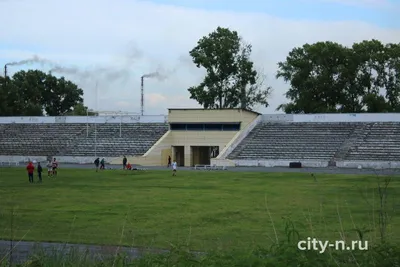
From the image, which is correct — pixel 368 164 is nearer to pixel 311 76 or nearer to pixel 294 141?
pixel 294 141

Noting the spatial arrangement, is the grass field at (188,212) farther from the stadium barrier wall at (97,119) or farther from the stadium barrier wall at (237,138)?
the stadium barrier wall at (97,119)

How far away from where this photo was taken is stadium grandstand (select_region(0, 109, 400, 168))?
62812 millimetres

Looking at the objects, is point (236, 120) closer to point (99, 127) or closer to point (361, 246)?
point (99, 127)

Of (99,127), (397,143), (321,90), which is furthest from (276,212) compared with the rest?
(321,90)

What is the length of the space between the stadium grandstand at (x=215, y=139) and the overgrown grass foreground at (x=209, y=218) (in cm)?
2448

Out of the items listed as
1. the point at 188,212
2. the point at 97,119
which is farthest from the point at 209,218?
the point at 97,119

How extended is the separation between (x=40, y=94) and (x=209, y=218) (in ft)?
336

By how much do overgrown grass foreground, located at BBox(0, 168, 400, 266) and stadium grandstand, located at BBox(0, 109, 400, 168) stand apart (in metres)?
24.5

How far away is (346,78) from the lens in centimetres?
8712

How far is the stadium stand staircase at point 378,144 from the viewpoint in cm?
6004

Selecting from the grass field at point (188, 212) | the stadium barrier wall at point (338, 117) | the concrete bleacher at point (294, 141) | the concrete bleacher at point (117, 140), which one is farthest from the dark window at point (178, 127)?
the grass field at point (188, 212)

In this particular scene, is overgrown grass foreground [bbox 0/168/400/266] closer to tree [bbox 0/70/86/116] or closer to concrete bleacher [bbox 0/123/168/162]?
concrete bleacher [bbox 0/123/168/162]

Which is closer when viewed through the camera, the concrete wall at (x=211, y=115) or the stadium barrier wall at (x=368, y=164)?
the stadium barrier wall at (x=368, y=164)

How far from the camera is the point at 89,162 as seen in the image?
69.6m
